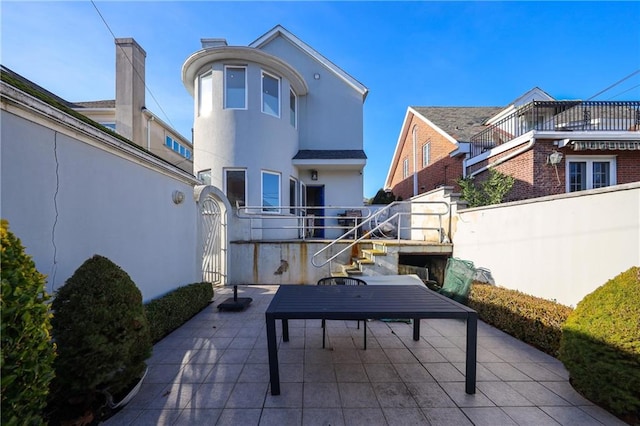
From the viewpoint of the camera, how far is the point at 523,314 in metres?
3.88

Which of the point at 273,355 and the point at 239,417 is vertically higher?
the point at 273,355

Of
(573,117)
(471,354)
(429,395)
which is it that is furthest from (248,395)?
(573,117)

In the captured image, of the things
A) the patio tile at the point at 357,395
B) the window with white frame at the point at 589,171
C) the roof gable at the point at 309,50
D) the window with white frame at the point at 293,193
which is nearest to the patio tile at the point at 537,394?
the patio tile at the point at 357,395

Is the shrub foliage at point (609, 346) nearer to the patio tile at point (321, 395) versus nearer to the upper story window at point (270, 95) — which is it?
the patio tile at point (321, 395)

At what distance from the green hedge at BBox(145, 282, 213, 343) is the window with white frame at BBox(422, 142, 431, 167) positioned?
530 inches

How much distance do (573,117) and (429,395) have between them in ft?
39.2

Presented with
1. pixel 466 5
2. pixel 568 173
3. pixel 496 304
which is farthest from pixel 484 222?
pixel 466 5

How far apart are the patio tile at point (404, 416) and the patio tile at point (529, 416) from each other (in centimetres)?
84

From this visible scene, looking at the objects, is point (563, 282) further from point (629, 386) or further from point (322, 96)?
point (322, 96)

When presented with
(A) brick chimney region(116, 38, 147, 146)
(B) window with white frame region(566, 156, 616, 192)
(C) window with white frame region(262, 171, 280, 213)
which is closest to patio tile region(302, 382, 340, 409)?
(C) window with white frame region(262, 171, 280, 213)

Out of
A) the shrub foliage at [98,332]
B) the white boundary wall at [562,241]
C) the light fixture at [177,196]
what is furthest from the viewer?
the light fixture at [177,196]

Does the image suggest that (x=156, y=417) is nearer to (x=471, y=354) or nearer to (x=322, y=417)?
(x=322, y=417)

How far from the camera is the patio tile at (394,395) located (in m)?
2.51

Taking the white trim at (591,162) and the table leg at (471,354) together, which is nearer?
the table leg at (471,354)
